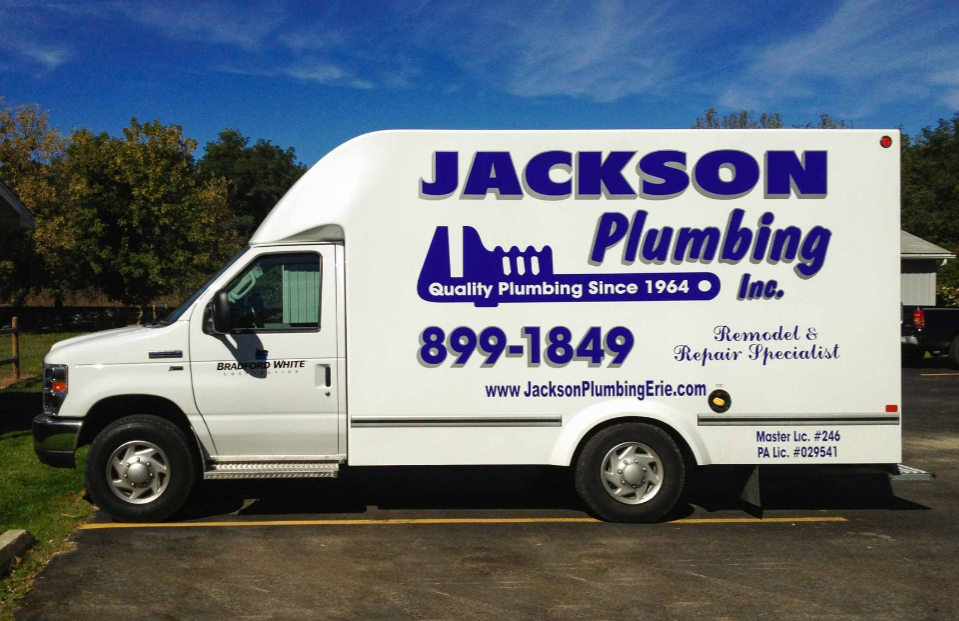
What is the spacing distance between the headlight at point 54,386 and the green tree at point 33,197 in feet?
98.5

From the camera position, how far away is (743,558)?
5.80m

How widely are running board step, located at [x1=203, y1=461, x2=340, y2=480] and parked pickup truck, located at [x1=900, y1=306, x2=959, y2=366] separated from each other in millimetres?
15406

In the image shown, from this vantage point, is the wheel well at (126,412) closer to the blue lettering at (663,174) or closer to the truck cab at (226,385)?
the truck cab at (226,385)

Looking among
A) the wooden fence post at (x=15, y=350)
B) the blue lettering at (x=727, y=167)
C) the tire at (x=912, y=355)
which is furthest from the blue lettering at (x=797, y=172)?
the tire at (x=912, y=355)

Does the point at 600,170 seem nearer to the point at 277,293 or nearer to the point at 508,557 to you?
the point at 277,293

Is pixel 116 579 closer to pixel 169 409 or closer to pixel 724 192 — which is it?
pixel 169 409

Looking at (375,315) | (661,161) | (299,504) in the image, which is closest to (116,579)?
(299,504)

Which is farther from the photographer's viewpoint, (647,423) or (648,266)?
(647,423)

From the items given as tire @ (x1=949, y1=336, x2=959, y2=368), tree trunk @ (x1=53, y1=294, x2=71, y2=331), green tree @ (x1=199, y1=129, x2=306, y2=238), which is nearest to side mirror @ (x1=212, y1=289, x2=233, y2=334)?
tire @ (x1=949, y1=336, x2=959, y2=368)

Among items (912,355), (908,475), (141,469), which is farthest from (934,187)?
(141,469)

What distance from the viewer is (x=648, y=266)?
6.31m

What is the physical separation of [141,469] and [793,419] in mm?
5046

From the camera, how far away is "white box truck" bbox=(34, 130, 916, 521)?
6285 millimetres

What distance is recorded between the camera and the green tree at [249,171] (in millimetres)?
62031
